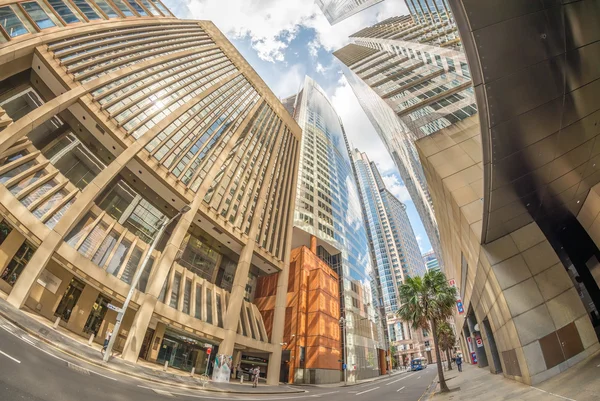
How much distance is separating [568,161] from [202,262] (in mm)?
35004

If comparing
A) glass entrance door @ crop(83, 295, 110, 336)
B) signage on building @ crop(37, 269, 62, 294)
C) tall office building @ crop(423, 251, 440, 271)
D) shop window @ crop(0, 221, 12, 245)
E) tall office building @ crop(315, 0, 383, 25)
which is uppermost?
tall office building @ crop(315, 0, 383, 25)

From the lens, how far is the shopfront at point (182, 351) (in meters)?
25.7

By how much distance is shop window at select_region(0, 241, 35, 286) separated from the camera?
19047 millimetres

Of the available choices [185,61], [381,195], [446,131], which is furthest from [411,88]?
[381,195]

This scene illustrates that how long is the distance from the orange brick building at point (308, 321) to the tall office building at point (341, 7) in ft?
181

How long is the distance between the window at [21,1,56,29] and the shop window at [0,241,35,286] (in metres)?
22.2

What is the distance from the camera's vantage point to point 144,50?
34.2m

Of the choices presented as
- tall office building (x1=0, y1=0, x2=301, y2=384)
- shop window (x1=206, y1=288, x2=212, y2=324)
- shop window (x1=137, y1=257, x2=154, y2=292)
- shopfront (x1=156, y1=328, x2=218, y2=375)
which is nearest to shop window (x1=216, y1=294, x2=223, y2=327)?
tall office building (x1=0, y1=0, x2=301, y2=384)

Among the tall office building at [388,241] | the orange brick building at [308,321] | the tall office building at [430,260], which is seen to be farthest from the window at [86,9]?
the tall office building at [430,260]

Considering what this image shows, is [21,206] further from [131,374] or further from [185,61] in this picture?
[185,61]

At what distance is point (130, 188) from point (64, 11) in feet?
72.9

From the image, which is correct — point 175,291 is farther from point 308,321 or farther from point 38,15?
point 38,15

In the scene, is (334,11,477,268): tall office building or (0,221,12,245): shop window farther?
(0,221,12,245): shop window

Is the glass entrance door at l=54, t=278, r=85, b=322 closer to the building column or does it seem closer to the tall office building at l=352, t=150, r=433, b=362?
the building column
